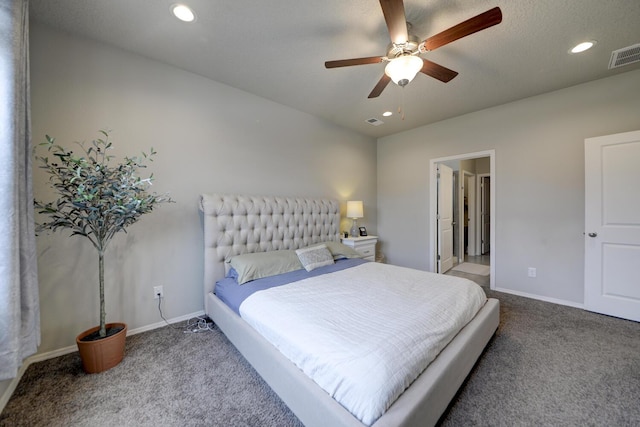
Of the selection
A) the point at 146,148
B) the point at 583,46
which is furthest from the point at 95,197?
the point at 583,46

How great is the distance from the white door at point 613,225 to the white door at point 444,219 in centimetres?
174

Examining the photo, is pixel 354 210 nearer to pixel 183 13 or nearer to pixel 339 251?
pixel 339 251

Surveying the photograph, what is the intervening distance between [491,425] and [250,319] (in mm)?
1607

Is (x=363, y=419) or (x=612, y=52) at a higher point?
(x=612, y=52)

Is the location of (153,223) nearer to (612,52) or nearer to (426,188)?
(426,188)

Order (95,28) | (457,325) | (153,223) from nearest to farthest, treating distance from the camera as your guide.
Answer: (457,325), (95,28), (153,223)

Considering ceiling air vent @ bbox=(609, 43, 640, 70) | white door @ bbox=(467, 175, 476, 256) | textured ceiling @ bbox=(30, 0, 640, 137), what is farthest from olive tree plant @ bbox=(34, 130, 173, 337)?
white door @ bbox=(467, 175, 476, 256)

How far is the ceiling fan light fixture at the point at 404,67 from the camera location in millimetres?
1758

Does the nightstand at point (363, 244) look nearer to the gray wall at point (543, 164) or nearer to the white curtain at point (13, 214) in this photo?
the gray wall at point (543, 164)

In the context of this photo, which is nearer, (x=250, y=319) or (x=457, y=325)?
(x=457, y=325)

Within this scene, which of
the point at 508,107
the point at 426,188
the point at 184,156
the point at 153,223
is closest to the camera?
the point at 153,223

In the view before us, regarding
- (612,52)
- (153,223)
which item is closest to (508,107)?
(612,52)

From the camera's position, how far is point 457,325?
5.38 feet

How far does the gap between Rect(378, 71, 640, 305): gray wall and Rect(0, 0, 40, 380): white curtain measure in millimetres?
4544
